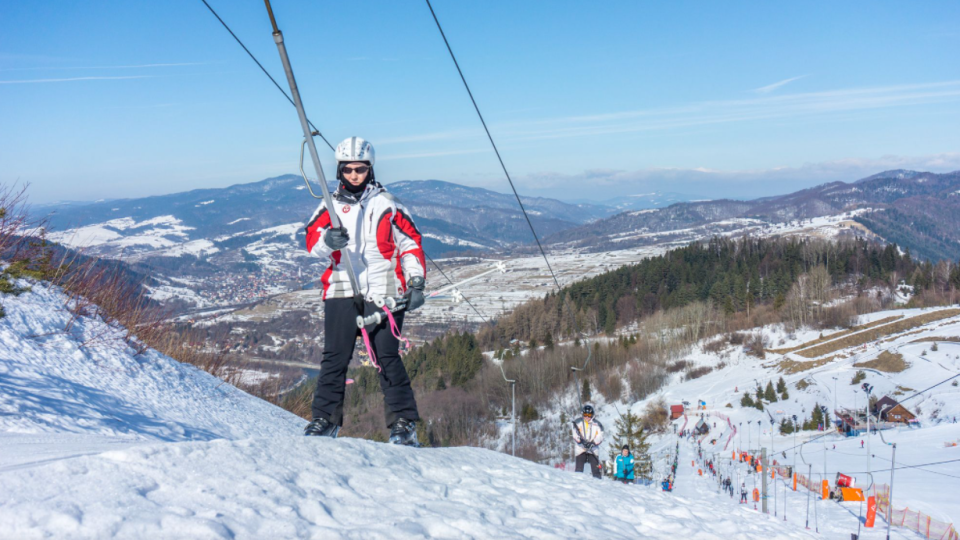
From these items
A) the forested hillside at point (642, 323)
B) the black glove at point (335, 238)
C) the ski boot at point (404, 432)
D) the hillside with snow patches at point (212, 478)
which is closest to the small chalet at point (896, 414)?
the forested hillside at point (642, 323)

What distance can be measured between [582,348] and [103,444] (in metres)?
85.4

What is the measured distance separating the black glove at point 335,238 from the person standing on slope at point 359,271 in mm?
157

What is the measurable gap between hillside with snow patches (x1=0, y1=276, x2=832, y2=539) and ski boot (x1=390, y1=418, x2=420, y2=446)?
0.35m

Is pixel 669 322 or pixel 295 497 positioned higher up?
pixel 295 497

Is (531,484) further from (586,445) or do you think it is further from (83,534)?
(586,445)

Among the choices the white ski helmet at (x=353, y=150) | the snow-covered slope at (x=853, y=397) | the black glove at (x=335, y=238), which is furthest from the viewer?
the snow-covered slope at (x=853, y=397)

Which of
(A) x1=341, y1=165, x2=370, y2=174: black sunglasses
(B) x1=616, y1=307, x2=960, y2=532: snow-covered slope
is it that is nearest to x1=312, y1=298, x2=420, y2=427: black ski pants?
(A) x1=341, y1=165, x2=370, y2=174: black sunglasses

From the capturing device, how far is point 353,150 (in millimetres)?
5250

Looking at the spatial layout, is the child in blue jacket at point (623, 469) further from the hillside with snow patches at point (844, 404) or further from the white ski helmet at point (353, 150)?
the hillside with snow patches at point (844, 404)

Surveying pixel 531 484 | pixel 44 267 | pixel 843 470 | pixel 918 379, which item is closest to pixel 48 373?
pixel 44 267

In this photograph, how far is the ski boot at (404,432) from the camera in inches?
215

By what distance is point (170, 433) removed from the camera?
5438 millimetres

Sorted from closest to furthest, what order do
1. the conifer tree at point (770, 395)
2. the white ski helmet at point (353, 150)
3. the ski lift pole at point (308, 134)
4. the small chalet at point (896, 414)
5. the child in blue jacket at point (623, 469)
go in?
the ski lift pole at point (308, 134)
the white ski helmet at point (353, 150)
the child in blue jacket at point (623, 469)
the small chalet at point (896, 414)
the conifer tree at point (770, 395)

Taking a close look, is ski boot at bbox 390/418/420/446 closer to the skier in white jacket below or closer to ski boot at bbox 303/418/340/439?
ski boot at bbox 303/418/340/439
